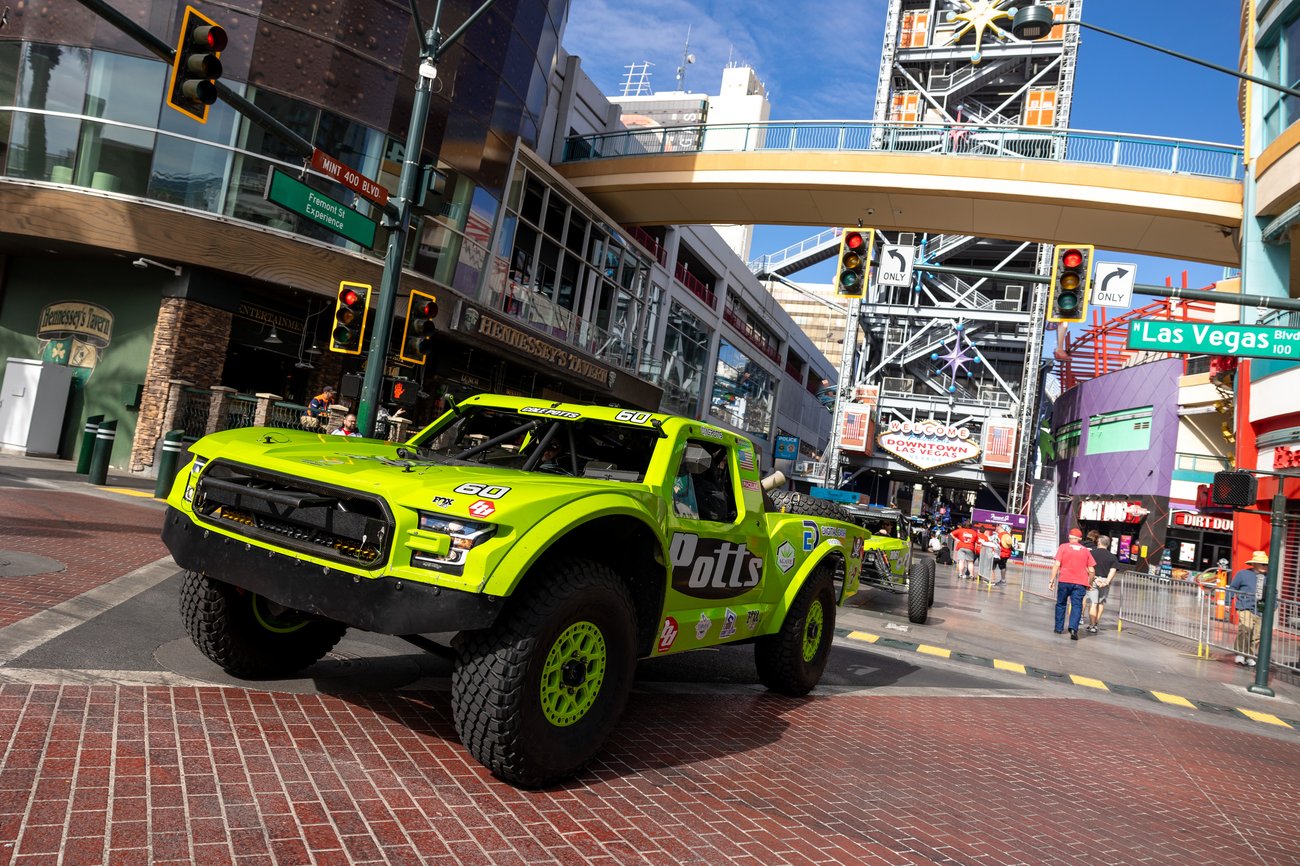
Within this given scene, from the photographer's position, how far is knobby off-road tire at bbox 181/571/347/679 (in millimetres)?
4430

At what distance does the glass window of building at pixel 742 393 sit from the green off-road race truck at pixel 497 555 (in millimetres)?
37371

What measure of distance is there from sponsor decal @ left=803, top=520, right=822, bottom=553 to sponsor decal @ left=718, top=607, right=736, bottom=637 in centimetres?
113

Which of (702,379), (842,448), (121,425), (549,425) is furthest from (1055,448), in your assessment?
(549,425)

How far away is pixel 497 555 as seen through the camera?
11.6 ft

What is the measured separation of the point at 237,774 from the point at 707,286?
1586 inches

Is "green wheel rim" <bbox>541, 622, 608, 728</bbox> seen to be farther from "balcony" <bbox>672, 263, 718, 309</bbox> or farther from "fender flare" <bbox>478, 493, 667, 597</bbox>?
"balcony" <bbox>672, 263, 718, 309</bbox>

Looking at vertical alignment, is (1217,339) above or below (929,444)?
below

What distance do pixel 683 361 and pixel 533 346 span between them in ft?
49.5

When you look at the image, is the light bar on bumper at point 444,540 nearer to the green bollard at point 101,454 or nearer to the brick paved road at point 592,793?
the brick paved road at point 592,793

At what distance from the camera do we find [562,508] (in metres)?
3.84

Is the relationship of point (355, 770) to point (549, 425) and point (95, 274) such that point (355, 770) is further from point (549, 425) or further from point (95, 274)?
point (95, 274)

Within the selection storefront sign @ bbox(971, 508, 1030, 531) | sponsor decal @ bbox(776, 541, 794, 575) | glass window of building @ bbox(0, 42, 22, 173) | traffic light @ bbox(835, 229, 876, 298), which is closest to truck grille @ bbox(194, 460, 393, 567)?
sponsor decal @ bbox(776, 541, 794, 575)

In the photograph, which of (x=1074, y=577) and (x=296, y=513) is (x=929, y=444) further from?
(x=296, y=513)

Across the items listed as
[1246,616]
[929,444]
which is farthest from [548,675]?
[929,444]
